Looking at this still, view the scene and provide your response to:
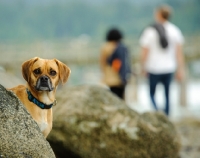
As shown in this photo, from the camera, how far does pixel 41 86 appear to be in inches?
134

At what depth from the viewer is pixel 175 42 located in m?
8.01

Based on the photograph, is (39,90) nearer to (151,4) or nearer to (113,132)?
(113,132)

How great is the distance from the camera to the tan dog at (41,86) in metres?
3.42

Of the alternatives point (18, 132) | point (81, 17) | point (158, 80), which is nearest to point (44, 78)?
point (18, 132)

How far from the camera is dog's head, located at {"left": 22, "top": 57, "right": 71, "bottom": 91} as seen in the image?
11.2 ft

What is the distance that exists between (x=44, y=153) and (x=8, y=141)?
0.81 feet

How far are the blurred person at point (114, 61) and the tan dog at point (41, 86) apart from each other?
402 cm

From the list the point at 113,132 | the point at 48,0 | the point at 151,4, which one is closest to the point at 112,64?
the point at 113,132

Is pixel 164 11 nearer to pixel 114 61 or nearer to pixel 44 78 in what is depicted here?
pixel 114 61

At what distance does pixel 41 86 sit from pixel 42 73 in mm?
81

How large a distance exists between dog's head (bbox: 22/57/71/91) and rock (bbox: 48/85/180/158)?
191cm

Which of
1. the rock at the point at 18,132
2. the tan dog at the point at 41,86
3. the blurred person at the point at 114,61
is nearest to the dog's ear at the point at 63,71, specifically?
the tan dog at the point at 41,86

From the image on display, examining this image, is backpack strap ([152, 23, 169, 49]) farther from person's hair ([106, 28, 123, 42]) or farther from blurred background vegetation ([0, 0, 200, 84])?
blurred background vegetation ([0, 0, 200, 84])

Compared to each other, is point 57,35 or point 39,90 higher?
point 39,90
